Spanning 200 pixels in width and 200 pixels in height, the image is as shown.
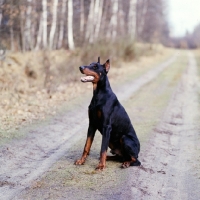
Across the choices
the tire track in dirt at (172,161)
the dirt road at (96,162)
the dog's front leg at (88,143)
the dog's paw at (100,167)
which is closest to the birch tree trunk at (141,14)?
the dirt road at (96,162)

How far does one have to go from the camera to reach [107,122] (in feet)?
18.9

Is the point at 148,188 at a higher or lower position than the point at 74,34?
lower

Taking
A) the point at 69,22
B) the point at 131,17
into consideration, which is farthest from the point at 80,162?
the point at 131,17

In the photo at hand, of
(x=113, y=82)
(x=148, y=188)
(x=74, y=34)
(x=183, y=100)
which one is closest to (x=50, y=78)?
(x=113, y=82)

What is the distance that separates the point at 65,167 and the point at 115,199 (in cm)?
142

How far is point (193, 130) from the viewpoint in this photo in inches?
352

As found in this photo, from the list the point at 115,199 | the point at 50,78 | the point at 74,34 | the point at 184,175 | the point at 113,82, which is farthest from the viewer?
the point at 74,34

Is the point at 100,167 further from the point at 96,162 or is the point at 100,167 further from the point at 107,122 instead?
the point at 107,122

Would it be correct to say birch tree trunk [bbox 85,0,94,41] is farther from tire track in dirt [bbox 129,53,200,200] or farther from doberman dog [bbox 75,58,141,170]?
doberman dog [bbox 75,58,141,170]

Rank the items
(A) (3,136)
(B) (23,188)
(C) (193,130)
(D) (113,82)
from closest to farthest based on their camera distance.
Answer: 1. (B) (23,188)
2. (A) (3,136)
3. (C) (193,130)
4. (D) (113,82)

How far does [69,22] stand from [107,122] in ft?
59.9

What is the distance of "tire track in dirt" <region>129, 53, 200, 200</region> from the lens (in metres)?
5.18

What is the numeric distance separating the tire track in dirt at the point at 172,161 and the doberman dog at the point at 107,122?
0.38m

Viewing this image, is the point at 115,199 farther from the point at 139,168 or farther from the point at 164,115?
the point at 164,115
